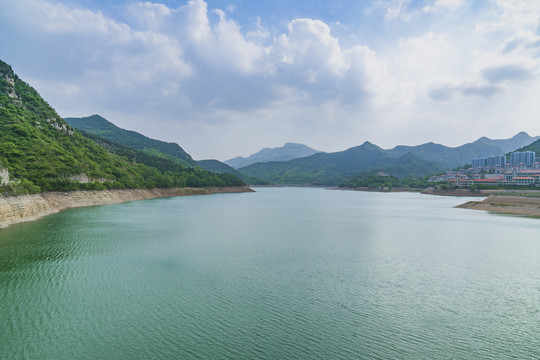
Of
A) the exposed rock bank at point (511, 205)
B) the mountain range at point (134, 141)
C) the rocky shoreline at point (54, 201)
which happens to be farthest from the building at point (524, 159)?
the rocky shoreline at point (54, 201)

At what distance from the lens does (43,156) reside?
41906 millimetres

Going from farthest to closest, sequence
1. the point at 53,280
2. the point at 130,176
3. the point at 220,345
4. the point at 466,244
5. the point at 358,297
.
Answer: the point at 130,176 < the point at 466,244 < the point at 53,280 < the point at 358,297 < the point at 220,345

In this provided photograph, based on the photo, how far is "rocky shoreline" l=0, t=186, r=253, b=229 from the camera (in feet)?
86.3

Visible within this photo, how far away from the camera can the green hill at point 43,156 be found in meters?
35.8

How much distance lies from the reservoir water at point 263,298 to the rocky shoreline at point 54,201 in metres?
5.18

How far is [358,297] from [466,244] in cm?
1588

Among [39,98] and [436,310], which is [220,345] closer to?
[436,310]

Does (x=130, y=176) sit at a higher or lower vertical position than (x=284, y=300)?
higher

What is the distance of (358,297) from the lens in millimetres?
11828

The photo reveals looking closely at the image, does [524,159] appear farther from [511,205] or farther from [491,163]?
[511,205]

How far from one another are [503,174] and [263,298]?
120723 mm

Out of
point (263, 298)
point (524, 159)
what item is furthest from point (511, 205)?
point (524, 159)

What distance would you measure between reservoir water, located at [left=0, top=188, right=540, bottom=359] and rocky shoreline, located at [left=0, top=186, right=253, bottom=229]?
17.0 ft

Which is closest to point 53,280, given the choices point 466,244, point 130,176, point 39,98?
point 466,244
